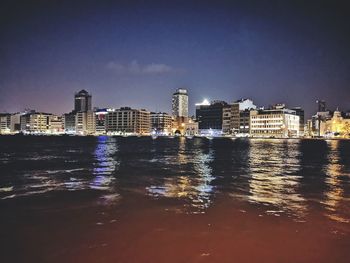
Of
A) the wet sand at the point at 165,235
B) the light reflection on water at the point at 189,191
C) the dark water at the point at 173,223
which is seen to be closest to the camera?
the wet sand at the point at 165,235

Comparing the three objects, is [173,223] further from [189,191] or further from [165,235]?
[189,191]

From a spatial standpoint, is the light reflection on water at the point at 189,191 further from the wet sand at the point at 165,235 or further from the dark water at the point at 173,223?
the wet sand at the point at 165,235

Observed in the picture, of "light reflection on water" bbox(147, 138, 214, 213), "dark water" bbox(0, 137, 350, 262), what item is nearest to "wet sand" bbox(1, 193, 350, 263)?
"dark water" bbox(0, 137, 350, 262)

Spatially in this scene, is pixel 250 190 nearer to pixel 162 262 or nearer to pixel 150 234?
pixel 150 234

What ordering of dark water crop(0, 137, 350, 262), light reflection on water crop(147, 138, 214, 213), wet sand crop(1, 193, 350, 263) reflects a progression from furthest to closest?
light reflection on water crop(147, 138, 214, 213) < dark water crop(0, 137, 350, 262) < wet sand crop(1, 193, 350, 263)

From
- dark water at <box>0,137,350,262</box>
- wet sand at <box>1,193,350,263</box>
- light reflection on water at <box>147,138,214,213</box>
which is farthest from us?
light reflection on water at <box>147,138,214,213</box>

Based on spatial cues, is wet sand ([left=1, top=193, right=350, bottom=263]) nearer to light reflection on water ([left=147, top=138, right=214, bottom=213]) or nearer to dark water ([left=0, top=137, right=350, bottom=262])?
dark water ([left=0, top=137, right=350, bottom=262])

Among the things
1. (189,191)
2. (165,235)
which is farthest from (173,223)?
(189,191)

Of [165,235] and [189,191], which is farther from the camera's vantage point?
[189,191]

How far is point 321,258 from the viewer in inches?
396

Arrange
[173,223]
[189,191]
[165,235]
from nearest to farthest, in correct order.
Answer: [165,235] < [173,223] < [189,191]

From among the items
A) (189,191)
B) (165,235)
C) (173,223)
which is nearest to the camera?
(165,235)

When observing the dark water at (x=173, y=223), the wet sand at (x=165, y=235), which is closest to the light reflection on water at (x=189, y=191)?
the dark water at (x=173, y=223)

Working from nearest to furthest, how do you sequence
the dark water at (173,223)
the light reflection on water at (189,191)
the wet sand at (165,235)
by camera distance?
the wet sand at (165,235)
the dark water at (173,223)
the light reflection on water at (189,191)
